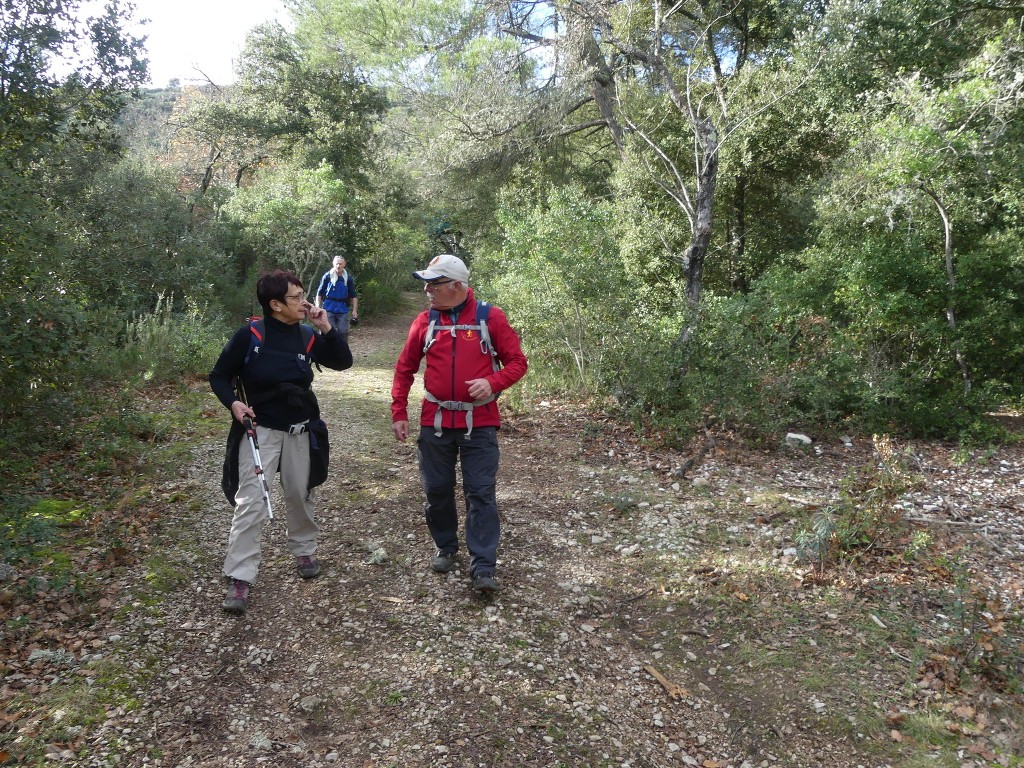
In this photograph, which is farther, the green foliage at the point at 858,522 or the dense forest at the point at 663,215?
the dense forest at the point at 663,215

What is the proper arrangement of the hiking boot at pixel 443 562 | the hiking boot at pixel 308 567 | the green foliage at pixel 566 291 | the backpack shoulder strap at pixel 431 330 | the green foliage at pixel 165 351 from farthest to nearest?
the green foliage at pixel 566 291 → the green foliage at pixel 165 351 → the hiking boot at pixel 443 562 → the hiking boot at pixel 308 567 → the backpack shoulder strap at pixel 431 330

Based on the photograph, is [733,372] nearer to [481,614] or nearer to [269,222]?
[481,614]

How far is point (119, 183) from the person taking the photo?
13719 millimetres

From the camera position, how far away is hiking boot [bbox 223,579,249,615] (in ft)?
13.0

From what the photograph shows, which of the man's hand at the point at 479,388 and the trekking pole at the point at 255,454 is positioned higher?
the man's hand at the point at 479,388

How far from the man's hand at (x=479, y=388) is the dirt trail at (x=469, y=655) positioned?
1.42m

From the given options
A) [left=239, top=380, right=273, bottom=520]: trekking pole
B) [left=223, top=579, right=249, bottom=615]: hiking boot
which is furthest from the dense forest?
[left=223, top=579, right=249, bottom=615]: hiking boot

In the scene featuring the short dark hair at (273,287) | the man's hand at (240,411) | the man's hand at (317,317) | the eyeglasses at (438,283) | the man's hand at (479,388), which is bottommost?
the man's hand at (240,411)

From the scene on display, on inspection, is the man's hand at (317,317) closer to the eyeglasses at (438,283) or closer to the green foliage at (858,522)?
the eyeglasses at (438,283)

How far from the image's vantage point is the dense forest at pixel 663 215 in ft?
24.1

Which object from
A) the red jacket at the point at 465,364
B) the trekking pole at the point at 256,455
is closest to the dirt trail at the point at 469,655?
the trekking pole at the point at 256,455

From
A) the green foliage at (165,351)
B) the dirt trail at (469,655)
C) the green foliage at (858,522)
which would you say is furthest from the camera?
the green foliage at (165,351)

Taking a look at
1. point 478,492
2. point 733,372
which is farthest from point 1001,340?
point 478,492

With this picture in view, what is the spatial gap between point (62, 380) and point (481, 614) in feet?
14.5
